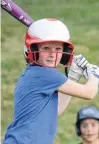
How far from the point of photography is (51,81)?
18.1ft

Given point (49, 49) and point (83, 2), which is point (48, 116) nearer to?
point (49, 49)

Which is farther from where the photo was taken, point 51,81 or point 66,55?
point 66,55

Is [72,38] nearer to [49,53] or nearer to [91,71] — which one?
[91,71]

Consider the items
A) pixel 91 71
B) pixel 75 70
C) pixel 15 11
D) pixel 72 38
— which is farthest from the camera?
pixel 72 38

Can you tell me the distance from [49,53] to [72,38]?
7.63 meters

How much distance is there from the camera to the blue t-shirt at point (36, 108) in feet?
18.0

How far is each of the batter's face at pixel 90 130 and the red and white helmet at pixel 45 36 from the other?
896mm

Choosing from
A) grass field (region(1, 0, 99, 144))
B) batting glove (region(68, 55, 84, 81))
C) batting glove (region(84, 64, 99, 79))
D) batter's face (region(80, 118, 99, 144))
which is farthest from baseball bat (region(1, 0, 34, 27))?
grass field (region(1, 0, 99, 144))

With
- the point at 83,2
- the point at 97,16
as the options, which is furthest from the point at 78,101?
the point at 83,2

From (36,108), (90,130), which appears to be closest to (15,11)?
(90,130)

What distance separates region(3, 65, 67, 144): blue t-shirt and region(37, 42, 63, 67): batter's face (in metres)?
0.05

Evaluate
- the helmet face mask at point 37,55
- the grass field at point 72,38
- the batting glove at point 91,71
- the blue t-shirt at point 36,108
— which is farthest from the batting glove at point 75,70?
the grass field at point 72,38

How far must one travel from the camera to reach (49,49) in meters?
5.51

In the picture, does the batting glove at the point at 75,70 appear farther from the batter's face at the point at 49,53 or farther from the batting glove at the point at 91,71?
the batter's face at the point at 49,53
